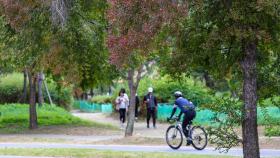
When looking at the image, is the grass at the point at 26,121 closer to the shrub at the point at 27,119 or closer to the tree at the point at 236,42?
the shrub at the point at 27,119

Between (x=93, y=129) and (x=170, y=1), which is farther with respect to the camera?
(x=93, y=129)

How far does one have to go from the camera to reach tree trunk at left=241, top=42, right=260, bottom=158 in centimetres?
916

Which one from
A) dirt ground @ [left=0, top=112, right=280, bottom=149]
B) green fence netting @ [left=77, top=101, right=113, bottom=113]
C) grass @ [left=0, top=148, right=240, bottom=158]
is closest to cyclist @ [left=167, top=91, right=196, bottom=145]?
dirt ground @ [left=0, top=112, right=280, bottom=149]

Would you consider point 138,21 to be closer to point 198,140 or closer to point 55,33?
point 55,33

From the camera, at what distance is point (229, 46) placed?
9523mm

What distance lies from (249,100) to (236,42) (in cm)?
94

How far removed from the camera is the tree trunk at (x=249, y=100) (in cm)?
916

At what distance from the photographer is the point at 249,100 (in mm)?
9172

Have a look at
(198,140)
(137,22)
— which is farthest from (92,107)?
(137,22)

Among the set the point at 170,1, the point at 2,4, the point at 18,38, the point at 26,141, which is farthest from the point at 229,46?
Result: the point at 26,141

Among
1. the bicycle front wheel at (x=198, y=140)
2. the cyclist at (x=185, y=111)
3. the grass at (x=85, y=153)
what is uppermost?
the cyclist at (x=185, y=111)

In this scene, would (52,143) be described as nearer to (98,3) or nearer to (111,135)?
(111,135)

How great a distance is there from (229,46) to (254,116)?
1.22 metres

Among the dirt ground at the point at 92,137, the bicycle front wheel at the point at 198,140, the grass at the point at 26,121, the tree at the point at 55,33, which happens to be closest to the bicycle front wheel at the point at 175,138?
the bicycle front wheel at the point at 198,140
